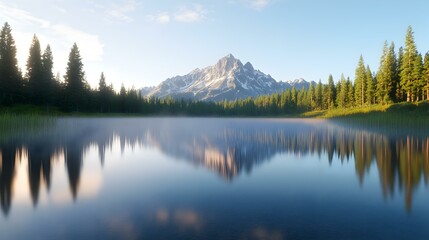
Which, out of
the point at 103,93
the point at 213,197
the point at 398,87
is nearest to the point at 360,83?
the point at 398,87

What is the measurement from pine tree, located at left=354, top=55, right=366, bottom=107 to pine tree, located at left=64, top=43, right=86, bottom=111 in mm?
99843

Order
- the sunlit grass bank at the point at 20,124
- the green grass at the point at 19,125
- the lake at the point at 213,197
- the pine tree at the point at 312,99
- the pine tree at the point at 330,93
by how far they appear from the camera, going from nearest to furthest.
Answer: the lake at the point at 213,197, the green grass at the point at 19,125, the sunlit grass bank at the point at 20,124, the pine tree at the point at 330,93, the pine tree at the point at 312,99

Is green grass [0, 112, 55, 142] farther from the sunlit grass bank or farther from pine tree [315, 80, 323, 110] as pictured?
pine tree [315, 80, 323, 110]

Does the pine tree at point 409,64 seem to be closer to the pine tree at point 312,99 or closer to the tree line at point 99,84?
the tree line at point 99,84

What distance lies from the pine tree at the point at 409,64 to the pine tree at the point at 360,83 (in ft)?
63.9

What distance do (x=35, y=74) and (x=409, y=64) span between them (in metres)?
109

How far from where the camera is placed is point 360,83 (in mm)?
109812

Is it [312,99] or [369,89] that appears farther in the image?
[312,99]

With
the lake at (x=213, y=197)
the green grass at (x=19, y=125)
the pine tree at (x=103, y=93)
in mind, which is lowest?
the lake at (x=213, y=197)

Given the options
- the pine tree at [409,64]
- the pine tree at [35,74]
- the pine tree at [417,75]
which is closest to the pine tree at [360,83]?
the pine tree at [409,64]

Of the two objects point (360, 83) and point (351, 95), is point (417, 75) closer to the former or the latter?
point (360, 83)

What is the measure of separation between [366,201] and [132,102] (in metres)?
127

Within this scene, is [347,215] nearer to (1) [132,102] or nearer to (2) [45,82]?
(2) [45,82]

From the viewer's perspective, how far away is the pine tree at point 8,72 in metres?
70.4
